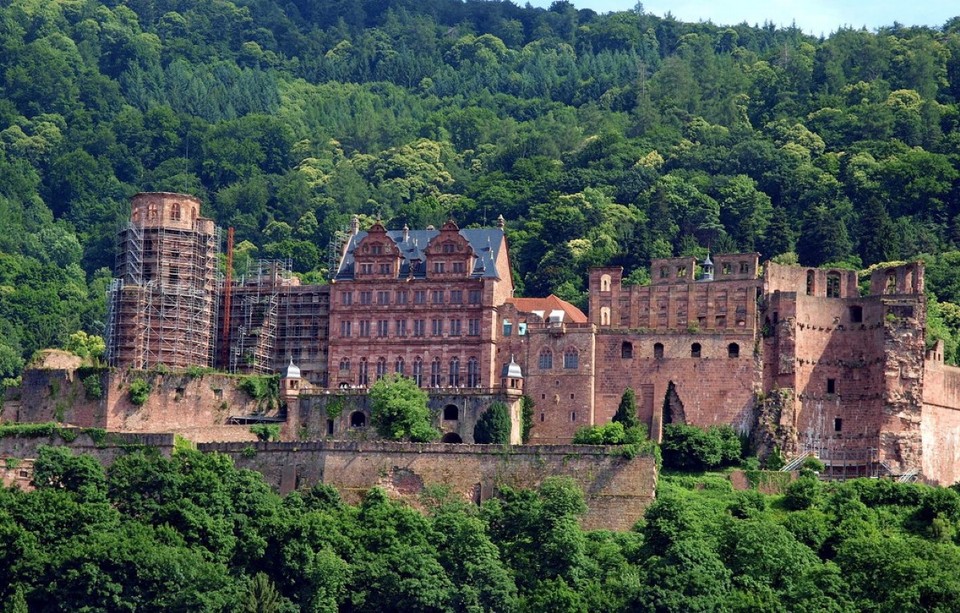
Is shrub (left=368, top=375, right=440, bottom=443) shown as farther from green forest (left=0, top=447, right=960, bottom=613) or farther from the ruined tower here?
the ruined tower

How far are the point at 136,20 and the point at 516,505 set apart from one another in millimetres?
116981

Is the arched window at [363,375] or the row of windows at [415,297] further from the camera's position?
the arched window at [363,375]

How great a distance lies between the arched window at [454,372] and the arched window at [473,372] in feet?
1.54

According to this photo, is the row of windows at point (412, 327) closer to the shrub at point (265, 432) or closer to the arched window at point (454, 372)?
A: the arched window at point (454, 372)

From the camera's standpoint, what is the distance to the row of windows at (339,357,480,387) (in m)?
101

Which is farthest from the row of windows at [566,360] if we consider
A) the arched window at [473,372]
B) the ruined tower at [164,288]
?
the ruined tower at [164,288]

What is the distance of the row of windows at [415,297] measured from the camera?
102062 mm

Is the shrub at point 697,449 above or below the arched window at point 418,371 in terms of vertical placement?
below

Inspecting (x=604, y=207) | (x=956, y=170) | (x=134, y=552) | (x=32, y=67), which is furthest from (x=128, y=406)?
(x=32, y=67)

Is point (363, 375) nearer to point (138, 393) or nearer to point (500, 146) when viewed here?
point (138, 393)

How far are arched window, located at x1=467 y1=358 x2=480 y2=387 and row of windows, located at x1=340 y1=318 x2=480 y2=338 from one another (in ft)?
4.25

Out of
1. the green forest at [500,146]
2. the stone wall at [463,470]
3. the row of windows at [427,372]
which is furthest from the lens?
the green forest at [500,146]

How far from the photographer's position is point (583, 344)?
9950cm

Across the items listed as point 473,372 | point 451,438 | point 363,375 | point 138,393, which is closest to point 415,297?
point 363,375
